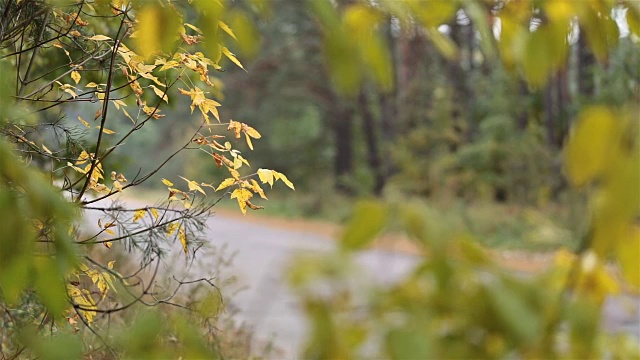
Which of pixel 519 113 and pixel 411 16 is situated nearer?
pixel 411 16

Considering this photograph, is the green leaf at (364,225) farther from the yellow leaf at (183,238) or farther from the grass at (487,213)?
the grass at (487,213)

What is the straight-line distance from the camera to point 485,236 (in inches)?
643

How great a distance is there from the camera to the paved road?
2.72 ft

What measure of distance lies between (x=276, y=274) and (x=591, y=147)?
1.01 ft

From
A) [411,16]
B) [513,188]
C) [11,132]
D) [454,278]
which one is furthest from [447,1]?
[513,188]

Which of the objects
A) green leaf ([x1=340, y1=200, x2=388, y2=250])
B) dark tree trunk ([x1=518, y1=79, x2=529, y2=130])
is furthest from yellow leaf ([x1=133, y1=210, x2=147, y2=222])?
dark tree trunk ([x1=518, y1=79, x2=529, y2=130])

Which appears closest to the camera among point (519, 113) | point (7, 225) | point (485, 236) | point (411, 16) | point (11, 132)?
point (7, 225)

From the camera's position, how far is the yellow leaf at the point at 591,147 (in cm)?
71

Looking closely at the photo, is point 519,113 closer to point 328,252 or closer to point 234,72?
point 234,72

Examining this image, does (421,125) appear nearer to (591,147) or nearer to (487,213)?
(487,213)

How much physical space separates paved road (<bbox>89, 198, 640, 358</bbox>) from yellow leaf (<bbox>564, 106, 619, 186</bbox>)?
0.68 feet

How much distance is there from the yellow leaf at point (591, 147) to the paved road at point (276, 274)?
21cm

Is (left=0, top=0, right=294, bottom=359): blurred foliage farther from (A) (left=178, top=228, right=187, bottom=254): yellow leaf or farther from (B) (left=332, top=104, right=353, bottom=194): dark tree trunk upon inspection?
(B) (left=332, top=104, right=353, bottom=194): dark tree trunk

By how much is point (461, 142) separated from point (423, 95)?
7.36 feet
